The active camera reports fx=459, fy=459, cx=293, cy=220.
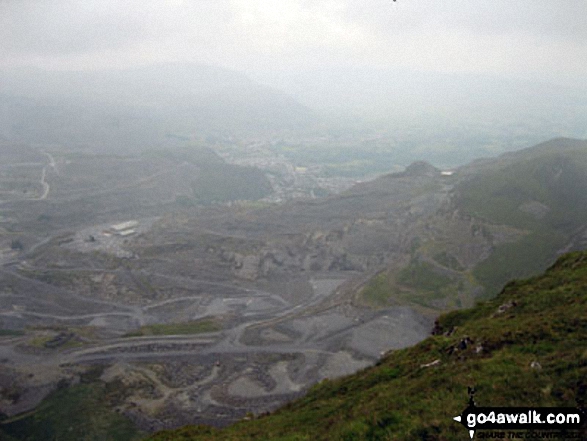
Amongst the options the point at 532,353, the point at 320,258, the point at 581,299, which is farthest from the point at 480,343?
the point at 320,258

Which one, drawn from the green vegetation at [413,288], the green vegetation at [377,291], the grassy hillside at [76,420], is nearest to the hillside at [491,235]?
the green vegetation at [377,291]

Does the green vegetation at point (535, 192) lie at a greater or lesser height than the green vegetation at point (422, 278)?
greater

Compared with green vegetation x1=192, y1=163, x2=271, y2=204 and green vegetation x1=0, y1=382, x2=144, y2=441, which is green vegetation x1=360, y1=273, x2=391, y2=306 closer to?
green vegetation x1=0, y1=382, x2=144, y2=441

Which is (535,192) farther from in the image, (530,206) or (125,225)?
(125,225)

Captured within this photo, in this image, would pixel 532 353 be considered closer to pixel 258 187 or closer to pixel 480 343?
pixel 480 343

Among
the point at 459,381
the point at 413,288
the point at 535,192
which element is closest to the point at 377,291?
the point at 413,288

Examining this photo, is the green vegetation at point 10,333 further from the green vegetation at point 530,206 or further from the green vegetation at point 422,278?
the green vegetation at point 530,206
